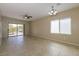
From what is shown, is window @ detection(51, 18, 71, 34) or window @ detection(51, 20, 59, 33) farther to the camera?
window @ detection(51, 20, 59, 33)

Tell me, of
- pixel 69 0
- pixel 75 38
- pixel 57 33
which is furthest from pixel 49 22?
pixel 69 0

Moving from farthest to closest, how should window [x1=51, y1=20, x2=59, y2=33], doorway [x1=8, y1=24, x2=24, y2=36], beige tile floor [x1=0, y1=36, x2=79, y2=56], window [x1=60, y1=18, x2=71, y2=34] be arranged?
doorway [x1=8, y1=24, x2=24, y2=36], window [x1=51, y1=20, x2=59, y2=33], window [x1=60, y1=18, x2=71, y2=34], beige tile floor [x1=0, y1=36, x2=79, y2=56]

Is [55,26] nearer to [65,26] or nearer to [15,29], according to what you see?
[65,26]

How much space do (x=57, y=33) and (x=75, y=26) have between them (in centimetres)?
195

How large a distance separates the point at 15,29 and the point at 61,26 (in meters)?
6.90

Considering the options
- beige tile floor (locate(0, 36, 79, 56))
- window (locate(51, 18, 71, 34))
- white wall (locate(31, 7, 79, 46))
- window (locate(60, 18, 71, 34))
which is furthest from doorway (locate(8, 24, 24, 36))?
window (locate(60, 18, 71, 34))

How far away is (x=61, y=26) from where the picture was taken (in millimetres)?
7363

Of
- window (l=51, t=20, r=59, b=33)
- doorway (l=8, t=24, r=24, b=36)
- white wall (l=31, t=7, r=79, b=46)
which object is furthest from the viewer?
doorway (l=8, t=24, r=24, b=36)

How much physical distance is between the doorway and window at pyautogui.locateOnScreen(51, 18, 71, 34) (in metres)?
5.75

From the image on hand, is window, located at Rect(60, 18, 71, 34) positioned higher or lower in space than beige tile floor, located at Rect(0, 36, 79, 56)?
higher

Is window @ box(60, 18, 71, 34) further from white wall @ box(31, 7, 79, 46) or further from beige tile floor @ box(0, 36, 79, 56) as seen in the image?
beige tile floor @ box(0, 36, 79, 56)

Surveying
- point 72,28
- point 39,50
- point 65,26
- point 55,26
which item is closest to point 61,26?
point 65,26

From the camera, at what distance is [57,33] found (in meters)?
7.63

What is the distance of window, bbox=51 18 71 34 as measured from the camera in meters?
6.62
